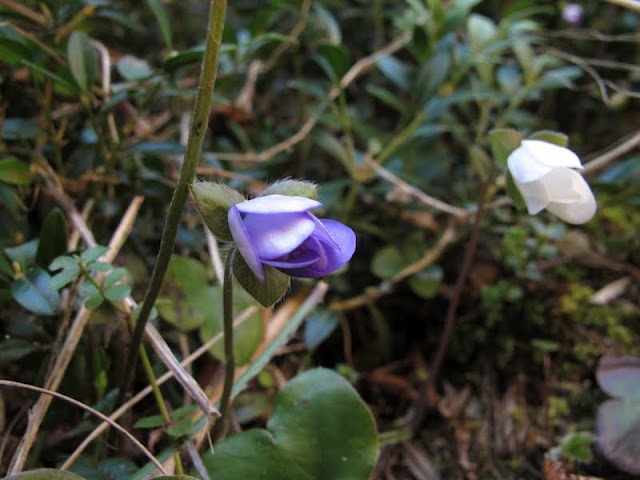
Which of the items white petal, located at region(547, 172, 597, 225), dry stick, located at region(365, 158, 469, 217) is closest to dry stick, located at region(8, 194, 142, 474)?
dry stick, located at region(365, 158, 469, 217)

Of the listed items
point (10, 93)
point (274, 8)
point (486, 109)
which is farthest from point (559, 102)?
point (10, 93)

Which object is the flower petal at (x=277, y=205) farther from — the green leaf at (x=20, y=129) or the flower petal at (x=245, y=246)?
the green leaf at (x=20, y=129)

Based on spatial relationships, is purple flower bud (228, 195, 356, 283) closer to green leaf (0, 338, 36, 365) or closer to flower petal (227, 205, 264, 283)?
flower petal (227, 205, 264, 283)

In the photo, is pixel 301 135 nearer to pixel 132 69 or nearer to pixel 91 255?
pixel 132 69

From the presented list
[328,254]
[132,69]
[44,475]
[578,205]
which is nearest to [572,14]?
[578,205]

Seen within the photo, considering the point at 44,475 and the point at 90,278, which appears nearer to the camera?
the point at 44,475
